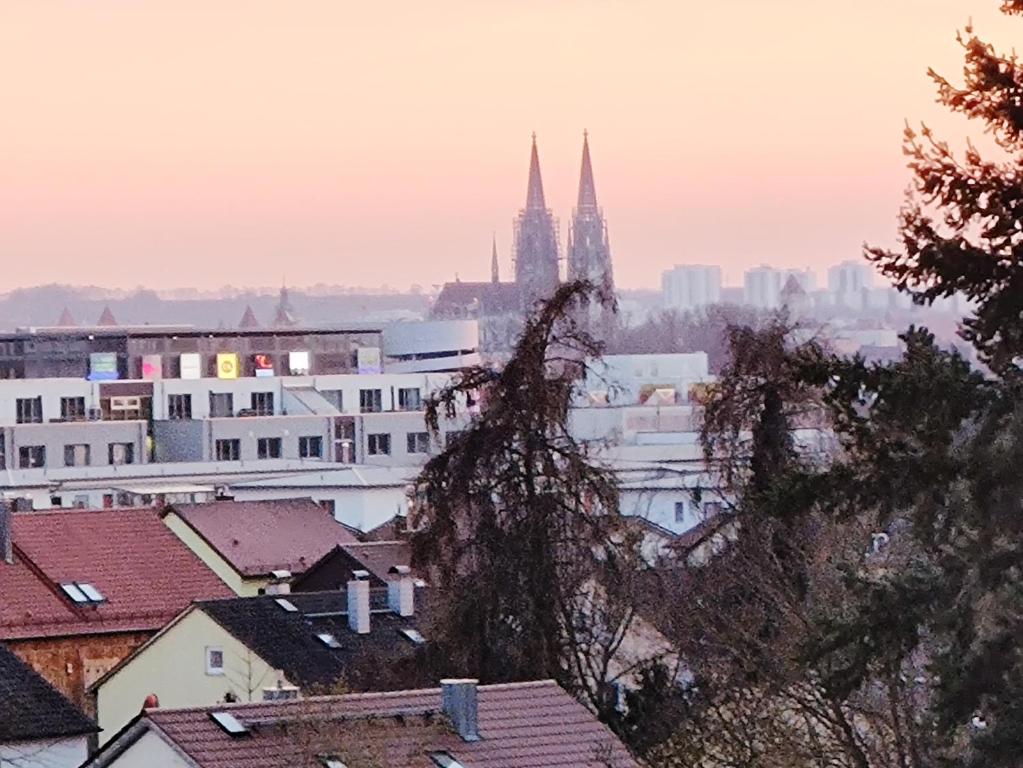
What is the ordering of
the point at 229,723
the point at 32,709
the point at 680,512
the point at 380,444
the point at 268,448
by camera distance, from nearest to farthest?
the point at 229,723 → the point at 32,709 → the point at 680,512 → the point at 268,448 → the point at 380,444

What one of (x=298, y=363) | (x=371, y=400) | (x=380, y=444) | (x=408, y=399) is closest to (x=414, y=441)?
(x=380, y=444)

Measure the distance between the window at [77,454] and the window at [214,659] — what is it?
73557 millimetres

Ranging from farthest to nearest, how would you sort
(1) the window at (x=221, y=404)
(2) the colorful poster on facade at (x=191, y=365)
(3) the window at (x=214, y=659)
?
(2) the colorful poster on facade at (x=191, y=365) < (1) the window at (x=221, y=404) < (3) the window at (x=214, y=659)

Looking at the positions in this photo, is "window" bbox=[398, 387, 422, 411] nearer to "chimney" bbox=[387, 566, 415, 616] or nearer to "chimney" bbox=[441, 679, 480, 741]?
"chimney" bbox=[387, 566, 415, 616]

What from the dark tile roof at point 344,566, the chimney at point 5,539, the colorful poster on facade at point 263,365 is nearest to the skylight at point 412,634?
the dark tile roof at point 344,566

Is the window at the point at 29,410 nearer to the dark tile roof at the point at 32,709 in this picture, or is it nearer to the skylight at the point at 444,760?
the dark tile roof at the point at 32,709

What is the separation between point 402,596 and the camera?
46.4 m

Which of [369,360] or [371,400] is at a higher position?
[369,360]

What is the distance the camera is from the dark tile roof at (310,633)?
4188cm

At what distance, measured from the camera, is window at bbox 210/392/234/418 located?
125938 millimetres

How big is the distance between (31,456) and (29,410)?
12.3 feet

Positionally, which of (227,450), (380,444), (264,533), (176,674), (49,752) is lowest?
(380,444)

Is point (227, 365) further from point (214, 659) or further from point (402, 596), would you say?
point (214, 659)

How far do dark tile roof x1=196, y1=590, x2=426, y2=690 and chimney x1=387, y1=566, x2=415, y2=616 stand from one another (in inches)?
5.8
